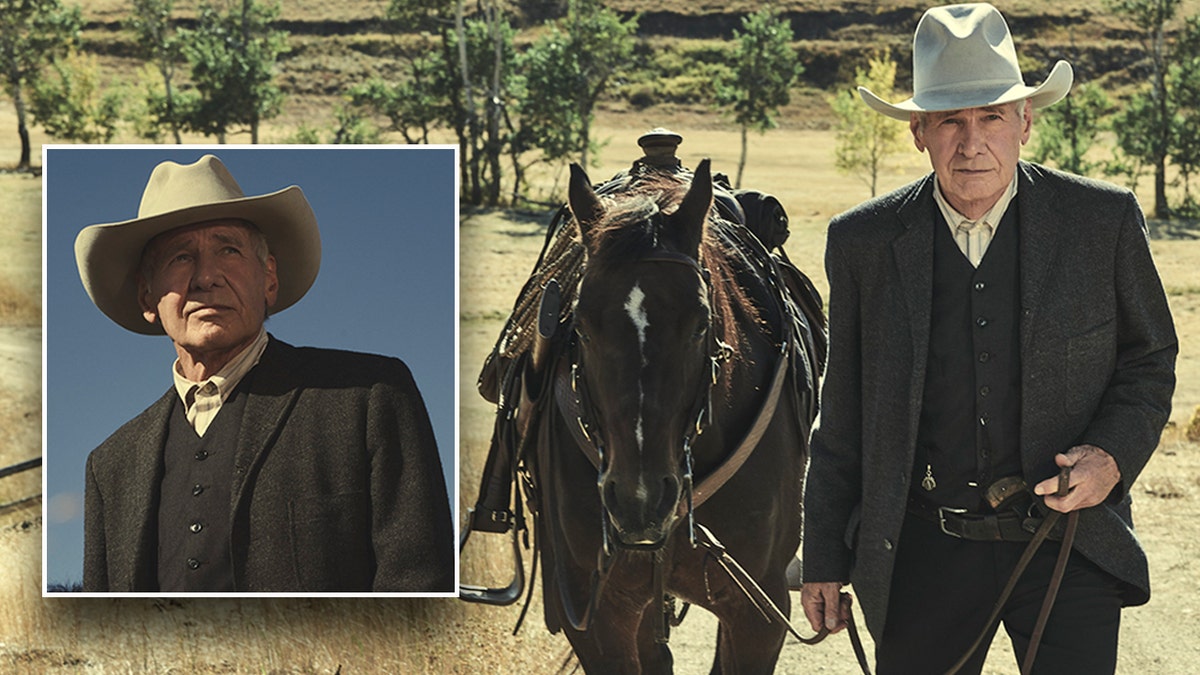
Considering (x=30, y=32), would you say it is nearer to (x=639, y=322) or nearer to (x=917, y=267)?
(x=639, y=322)

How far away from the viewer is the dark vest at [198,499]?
16.2ft

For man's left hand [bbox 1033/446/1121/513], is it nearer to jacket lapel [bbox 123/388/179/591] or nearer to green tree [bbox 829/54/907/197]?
jacket lapel [bbox 123/388/179/591]

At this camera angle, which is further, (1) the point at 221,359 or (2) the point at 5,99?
(2) the point at 5,99

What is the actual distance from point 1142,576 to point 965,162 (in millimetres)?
982

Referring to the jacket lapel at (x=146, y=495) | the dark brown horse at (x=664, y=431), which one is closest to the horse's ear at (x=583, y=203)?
the dark brown horse at (x=664, y=431)

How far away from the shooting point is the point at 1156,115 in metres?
45.2

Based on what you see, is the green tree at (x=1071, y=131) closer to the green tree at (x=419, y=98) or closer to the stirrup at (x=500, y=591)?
the green tree at (x=419, y=98)

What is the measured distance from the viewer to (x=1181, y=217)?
4328cm

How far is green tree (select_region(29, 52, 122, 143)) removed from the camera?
152 ft

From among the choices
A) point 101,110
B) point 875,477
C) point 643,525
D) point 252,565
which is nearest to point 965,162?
point 875,477

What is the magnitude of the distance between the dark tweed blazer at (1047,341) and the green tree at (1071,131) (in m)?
42.5

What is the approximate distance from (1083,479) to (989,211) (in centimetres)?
62

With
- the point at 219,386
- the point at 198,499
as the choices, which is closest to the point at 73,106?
the point at 219,386

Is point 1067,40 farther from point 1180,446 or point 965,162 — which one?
point 965,162
